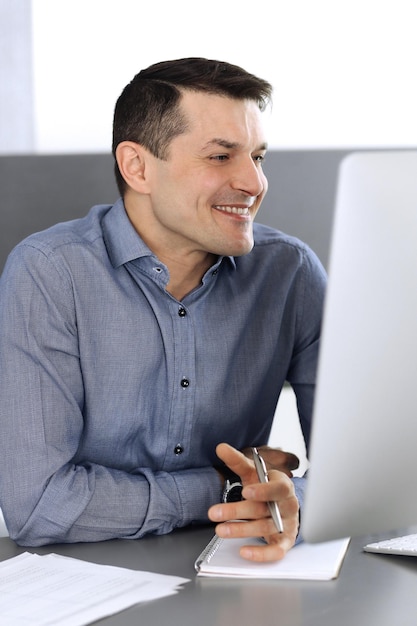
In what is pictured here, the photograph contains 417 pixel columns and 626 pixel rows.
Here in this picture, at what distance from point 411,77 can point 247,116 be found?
3.59ft

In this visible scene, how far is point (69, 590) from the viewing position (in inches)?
45.3

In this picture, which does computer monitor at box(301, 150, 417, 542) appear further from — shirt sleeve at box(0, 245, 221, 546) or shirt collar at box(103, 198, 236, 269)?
shirt collar at box(103, 198, 236, 269)

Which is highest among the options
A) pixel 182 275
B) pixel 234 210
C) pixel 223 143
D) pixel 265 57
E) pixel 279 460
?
pixel 265 57

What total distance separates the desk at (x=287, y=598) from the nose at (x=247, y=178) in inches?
25.8

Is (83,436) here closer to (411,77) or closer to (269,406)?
(269,406)

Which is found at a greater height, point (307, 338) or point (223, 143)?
point (223, 143)

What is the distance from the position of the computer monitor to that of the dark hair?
2.89ft

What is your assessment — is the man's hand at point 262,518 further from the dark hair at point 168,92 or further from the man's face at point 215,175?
the dark hair at point 168,92

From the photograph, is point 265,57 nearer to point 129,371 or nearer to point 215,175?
point 215,175

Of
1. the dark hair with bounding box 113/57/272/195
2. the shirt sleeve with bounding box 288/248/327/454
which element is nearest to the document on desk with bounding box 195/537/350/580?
the shirt sleeve with bounding box 288/248/327/454

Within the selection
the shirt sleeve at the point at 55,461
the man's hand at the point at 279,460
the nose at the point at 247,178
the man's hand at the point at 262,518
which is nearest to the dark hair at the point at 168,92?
the nose at the point at 247,178

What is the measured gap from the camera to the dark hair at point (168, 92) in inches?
66.1

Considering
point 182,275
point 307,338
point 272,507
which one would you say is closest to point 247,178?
point 182,275

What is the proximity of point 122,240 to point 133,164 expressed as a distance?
0.17 metres
